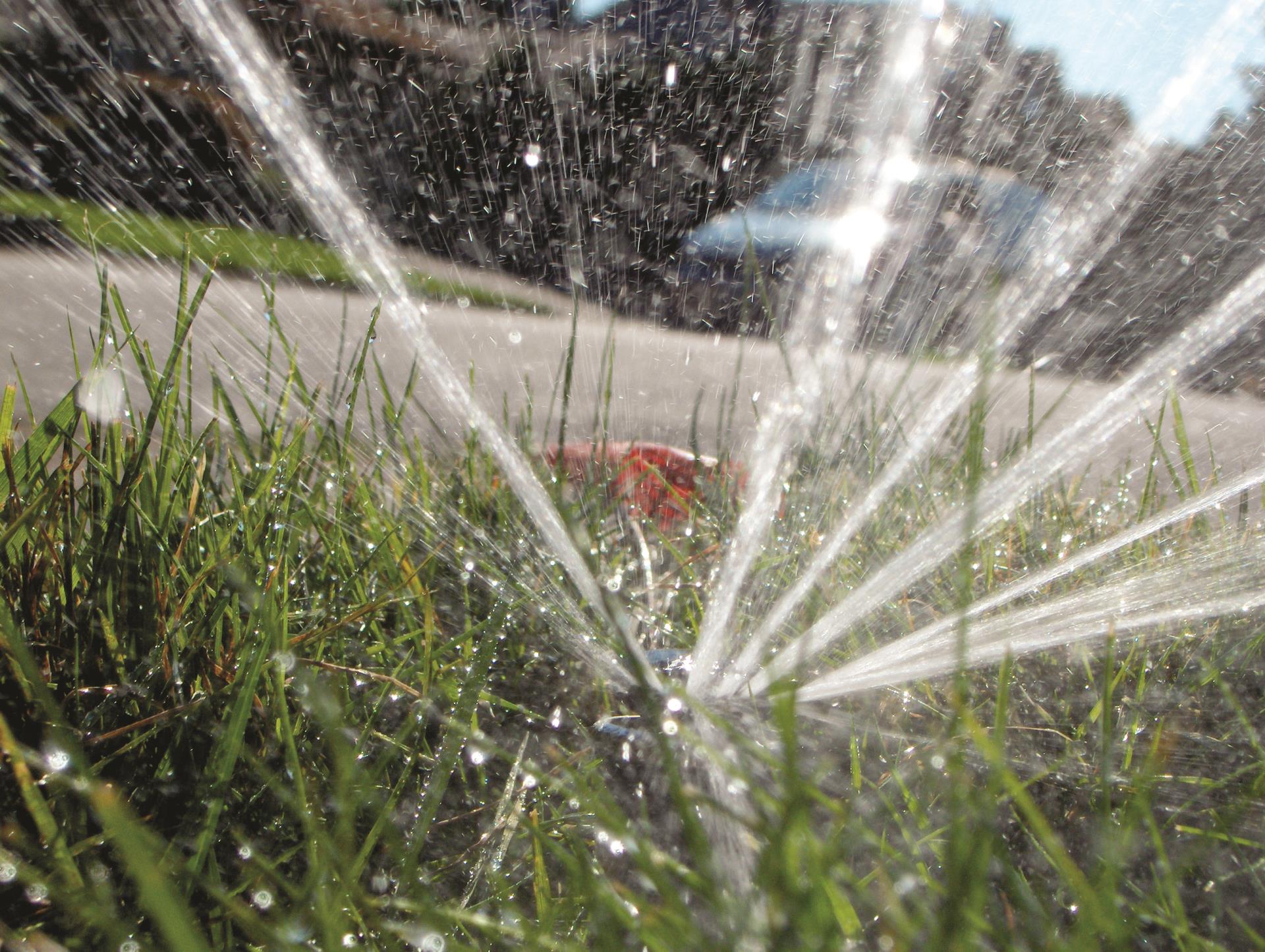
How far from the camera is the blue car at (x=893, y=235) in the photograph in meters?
3.42

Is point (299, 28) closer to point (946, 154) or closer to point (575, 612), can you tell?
point (946, 154)

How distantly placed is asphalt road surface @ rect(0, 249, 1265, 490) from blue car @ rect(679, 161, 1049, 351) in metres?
0.36

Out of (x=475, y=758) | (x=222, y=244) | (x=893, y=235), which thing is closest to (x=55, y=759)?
(x=475, y=758)

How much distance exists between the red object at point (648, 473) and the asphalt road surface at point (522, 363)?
7 cm

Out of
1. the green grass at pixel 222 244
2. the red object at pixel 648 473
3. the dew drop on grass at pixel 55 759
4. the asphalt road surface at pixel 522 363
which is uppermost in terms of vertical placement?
the green grass at pixel 222 244

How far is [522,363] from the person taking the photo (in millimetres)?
3682

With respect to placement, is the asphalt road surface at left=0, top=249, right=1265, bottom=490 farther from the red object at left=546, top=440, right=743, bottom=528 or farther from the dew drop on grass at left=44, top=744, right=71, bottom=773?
the dew drop on grass at left=44, top=744, right=71, bottom=773

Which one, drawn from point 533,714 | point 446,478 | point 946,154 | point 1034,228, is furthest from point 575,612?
point 946,154

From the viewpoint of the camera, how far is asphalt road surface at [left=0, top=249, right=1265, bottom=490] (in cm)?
195

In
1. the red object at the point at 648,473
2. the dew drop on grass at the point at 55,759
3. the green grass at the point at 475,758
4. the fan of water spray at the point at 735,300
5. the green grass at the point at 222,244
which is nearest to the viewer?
the green grass at the point at 475,758

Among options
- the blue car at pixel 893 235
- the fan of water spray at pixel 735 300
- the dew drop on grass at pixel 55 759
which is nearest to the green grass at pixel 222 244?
the fan of water spray at pixel 735 300

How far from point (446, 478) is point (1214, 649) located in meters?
0.80

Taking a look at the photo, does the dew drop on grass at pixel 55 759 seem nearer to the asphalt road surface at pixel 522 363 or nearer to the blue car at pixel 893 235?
the asphalt road surface at pixel 522 363

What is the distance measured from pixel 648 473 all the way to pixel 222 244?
2.59 metres
